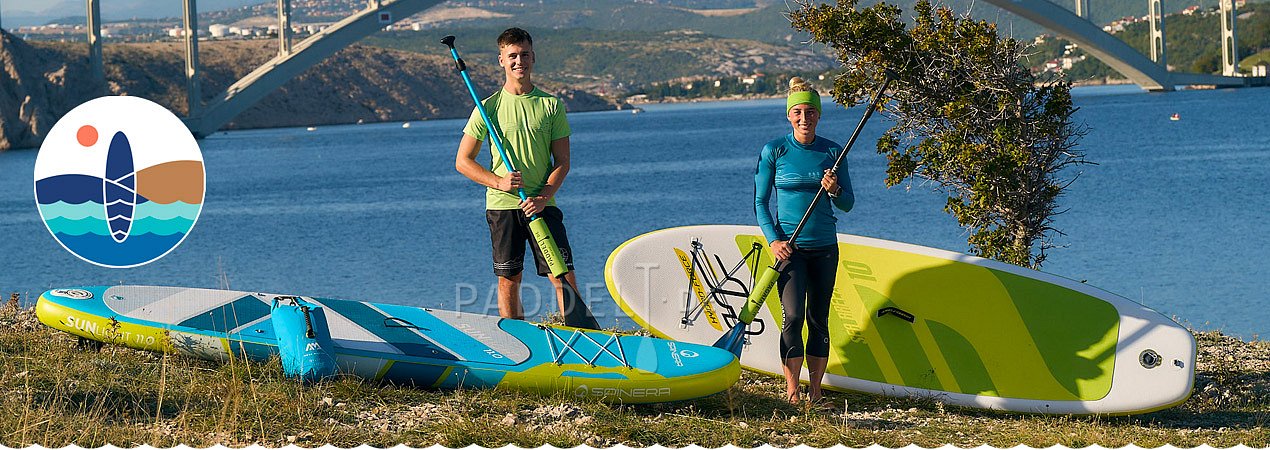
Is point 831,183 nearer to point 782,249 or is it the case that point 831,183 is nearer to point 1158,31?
point 782,249

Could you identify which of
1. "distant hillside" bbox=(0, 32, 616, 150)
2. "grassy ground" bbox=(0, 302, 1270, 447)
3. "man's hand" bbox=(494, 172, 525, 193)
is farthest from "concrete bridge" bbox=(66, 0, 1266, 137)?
"man's hand" bbox=(494, 172, 525, 193)

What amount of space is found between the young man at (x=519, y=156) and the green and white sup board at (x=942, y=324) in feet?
3.23

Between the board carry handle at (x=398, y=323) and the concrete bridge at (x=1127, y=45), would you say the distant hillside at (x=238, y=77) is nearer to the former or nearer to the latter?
the concrete bridge at (x=1127, y=45)

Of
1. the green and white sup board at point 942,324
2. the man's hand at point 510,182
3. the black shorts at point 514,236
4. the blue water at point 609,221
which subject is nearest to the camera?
the man's hand at point 510,182

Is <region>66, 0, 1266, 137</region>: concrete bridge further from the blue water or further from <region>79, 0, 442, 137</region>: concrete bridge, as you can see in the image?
the blue water

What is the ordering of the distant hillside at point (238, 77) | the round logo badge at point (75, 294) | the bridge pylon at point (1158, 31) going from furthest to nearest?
1. the bridge pylon at point (1158, 31)
2. the distant hillside at point (238, 77)
3. the round logo badge at point (75, 294)

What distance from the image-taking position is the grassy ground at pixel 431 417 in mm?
3855

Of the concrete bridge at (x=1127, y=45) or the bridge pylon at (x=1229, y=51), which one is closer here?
the concrete bridge at (x=1127, y=45)

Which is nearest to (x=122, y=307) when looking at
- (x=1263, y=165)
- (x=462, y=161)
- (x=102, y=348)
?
(x=102, y=348)

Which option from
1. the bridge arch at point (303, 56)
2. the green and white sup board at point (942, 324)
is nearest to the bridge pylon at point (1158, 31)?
the bridge arch at point (303, 56)

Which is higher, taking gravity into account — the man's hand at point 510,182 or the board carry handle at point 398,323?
the man's hand at point 510,182

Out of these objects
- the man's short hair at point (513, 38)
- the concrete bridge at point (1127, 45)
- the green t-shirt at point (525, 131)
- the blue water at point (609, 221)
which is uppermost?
the concrete bridge at point (1127, 45)

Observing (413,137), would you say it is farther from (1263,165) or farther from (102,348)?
(102,348)

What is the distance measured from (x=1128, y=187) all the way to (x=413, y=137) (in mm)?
45410
